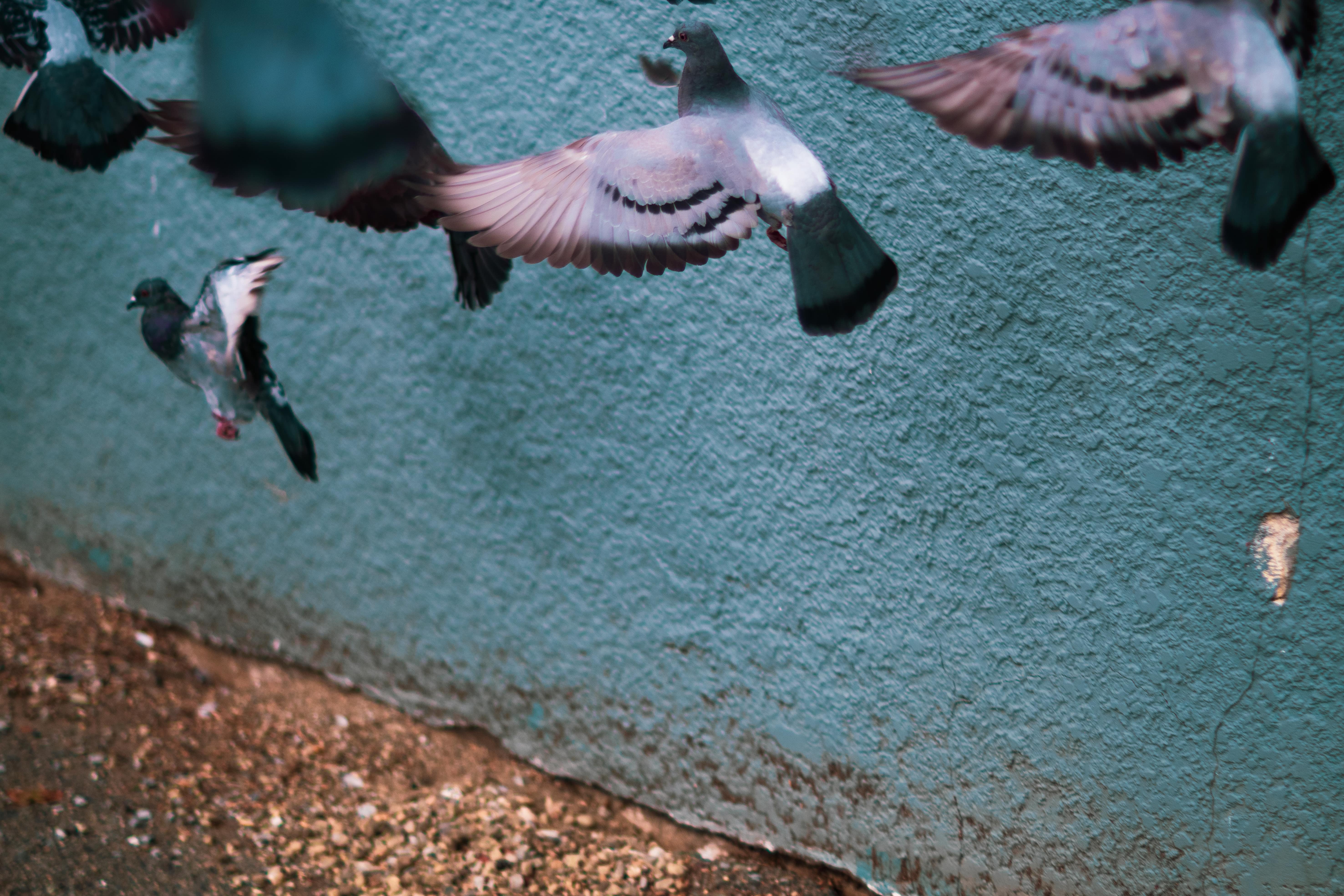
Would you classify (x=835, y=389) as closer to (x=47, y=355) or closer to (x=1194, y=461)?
(x=1194, y=461)

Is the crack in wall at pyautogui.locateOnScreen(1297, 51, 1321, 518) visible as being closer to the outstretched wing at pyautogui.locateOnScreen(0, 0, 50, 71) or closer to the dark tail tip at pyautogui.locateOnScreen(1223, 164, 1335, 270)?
the dark tail tip at pyautogui.locateOnScreen(1223, 164, 1335, 270)

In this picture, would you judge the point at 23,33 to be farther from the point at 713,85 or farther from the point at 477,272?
the point at 713,85

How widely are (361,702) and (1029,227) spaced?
1829mm

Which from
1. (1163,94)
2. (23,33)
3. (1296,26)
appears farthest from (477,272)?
(1296,26)

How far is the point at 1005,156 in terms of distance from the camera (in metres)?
1.40

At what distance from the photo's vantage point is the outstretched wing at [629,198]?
0.97 meters

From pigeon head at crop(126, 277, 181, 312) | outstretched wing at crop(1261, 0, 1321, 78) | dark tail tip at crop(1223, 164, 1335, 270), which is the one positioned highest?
outstretched wing at crop(1261, 0, 1321, 78)

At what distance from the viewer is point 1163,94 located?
32.4 inches

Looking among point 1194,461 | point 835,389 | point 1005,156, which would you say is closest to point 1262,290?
point 1194,461

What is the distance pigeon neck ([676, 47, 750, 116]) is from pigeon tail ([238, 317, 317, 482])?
607 millimetres

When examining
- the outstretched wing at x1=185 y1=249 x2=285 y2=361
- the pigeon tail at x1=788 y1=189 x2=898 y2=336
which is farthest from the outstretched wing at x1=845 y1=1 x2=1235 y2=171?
the outstretched wing at x1=185 y1=249 x2=285 y2=361

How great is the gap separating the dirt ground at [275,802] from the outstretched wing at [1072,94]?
1.47 m

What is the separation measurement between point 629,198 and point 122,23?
27.1 inches

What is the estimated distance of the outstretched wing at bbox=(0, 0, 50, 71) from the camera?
118 cm
